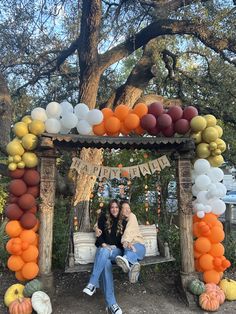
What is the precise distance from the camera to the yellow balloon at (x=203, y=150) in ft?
18.1

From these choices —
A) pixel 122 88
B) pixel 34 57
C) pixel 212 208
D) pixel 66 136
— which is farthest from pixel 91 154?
pixel 34 57

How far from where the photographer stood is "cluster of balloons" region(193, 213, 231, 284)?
5406 mm

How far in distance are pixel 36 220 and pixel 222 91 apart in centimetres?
703

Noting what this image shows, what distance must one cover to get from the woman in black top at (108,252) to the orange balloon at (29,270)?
2.50 ft

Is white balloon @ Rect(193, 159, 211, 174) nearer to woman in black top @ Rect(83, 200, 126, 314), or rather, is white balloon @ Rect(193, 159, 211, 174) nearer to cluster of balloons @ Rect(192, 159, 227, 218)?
cluster of balloons @ Rect(192, 159, 227, 218)

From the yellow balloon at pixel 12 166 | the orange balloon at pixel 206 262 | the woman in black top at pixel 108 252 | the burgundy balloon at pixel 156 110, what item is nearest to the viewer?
the woman in black top at pixel 108 252

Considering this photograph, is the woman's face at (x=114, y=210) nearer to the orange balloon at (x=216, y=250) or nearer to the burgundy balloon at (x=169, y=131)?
the burgundy balloon at (x=169, y=131)

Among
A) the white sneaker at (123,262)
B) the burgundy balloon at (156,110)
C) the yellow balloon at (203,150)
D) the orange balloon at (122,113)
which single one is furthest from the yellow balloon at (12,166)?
the yellow balloon at (203,150)

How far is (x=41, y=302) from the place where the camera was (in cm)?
495

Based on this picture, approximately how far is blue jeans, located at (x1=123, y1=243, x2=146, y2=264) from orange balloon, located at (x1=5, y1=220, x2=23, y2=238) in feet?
4.99

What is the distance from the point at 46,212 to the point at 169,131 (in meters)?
2.14

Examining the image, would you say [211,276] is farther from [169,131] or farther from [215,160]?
[169,131]

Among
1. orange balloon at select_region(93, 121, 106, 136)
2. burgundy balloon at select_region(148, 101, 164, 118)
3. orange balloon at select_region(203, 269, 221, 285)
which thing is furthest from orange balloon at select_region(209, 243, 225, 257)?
orange balloon at select_region(93, 121, 106, 136)

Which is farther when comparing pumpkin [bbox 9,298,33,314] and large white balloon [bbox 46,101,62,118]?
large white balloon [bbox 46,101,62,118]
